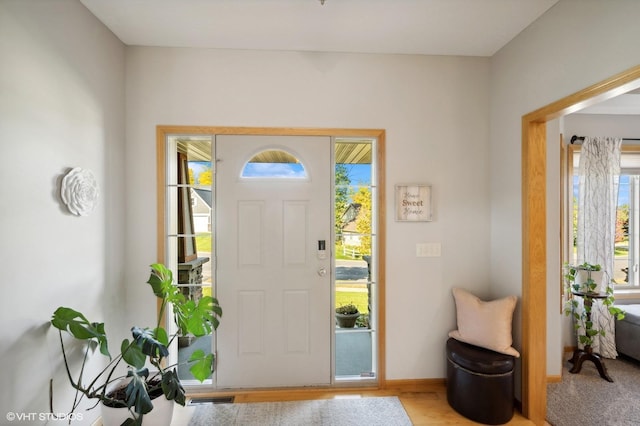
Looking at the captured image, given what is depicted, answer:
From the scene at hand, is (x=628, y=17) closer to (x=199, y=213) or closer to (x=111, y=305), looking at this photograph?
(x=199, y=213)

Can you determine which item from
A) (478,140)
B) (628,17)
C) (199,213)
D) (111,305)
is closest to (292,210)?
(199,213)

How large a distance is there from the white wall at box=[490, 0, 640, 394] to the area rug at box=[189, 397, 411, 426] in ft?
3.55

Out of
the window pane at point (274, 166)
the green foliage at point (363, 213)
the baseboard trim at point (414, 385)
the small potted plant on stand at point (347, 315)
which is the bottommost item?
the baseboard trim at point (414, 385)

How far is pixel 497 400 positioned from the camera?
201 centimetres

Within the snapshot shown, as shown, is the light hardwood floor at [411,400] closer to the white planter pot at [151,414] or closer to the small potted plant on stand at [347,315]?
the white planter pot at [151,414]

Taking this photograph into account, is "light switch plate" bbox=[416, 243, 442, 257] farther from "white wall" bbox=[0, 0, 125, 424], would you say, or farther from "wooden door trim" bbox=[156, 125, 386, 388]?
"white wall" bbox=[0, 0, 125, 424]

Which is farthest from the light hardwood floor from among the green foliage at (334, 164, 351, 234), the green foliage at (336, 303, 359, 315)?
the green foliage at (334, 164, 351, 234)

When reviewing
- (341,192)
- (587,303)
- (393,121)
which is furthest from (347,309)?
(587,303)

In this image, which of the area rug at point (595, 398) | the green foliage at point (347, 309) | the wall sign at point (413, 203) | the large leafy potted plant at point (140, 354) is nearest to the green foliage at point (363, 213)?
the wall sign at point (413, 203)

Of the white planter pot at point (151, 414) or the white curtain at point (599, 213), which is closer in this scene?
the white planter pot at point (151, 414)

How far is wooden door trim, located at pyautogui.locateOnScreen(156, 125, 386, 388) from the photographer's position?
2324 mm

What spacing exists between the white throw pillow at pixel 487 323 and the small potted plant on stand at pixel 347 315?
0.79m

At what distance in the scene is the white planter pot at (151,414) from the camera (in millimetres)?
1677

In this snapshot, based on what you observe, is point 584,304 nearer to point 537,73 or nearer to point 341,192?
point 537,73
